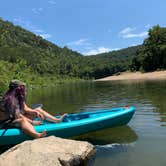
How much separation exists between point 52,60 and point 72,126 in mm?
124635

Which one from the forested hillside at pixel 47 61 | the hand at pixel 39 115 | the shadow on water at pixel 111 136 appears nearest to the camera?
the shadow on water at pixel 111 136

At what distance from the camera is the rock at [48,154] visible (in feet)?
18.3

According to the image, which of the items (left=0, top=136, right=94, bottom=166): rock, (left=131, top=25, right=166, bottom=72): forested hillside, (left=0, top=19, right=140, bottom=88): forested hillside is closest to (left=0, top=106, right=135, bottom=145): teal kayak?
(left=0, top=136, right=94, bottom=166): rock

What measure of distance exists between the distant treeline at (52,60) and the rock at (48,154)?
3225 cm

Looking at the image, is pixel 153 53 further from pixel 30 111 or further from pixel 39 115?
pixel 30 111

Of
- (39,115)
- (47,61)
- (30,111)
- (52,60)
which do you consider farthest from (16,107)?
(52,60)

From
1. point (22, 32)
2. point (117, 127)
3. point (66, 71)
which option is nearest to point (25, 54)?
point (66, 71)

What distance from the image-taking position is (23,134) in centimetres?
751

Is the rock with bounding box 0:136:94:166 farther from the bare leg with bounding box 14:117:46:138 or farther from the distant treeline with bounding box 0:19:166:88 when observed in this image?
the distant treeline with bounding box 0:19:166:88

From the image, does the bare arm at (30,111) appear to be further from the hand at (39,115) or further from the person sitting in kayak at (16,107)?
the person sitting in kayak at (16,107)

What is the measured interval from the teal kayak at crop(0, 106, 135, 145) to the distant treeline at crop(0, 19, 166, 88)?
30.0 m

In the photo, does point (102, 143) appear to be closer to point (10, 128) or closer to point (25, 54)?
point (10, 128)

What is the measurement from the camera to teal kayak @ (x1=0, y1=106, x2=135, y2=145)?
7531 millimetres

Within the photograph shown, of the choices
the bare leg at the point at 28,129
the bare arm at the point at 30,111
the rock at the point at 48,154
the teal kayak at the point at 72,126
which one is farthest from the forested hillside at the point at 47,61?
the rock at the point at 48,154
